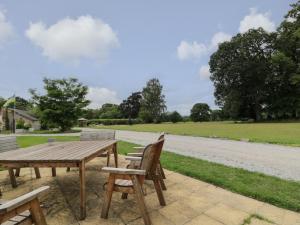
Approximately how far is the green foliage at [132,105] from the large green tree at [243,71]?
30.2m

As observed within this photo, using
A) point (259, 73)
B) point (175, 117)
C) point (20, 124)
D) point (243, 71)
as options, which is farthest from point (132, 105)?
point (20, 124)

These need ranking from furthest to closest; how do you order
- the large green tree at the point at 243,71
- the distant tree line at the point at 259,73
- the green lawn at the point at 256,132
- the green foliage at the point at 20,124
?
the large green tree at the point at 243,71, the distant tree line at the point at 259,73, the green foliage at the point at 20,124, the green lawn at the point at 256,132

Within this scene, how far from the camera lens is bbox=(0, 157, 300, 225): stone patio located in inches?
112

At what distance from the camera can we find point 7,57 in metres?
15.5

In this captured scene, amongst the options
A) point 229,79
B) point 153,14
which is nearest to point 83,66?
point 153,14

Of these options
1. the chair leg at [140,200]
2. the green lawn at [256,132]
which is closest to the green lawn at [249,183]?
the chair leg at [140,200]

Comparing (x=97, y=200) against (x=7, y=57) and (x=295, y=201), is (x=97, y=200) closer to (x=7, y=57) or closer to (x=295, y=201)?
(x=295, y=201)

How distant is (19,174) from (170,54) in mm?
18290

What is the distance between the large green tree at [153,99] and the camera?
5917 cm

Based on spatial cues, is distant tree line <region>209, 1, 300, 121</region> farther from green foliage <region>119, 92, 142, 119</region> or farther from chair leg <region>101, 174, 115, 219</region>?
chair leg <region>101, 174, 115, 219</region>

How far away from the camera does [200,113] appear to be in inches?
2169

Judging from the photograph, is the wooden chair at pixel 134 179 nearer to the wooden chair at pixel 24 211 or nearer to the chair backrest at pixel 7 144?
the wooden chair at pixel 24 211

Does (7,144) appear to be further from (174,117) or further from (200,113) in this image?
(200,113)

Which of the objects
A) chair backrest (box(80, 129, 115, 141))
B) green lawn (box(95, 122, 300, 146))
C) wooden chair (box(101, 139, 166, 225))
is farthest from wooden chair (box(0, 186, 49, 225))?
green lawn (box(95, 122, 300, 146))
